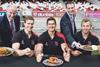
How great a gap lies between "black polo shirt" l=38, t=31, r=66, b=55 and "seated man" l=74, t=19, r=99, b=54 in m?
0.23

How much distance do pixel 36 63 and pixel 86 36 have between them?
781mm

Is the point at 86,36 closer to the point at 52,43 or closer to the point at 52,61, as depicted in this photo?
the point at 52,43

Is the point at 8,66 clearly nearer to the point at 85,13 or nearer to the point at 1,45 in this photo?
the point at 1,45

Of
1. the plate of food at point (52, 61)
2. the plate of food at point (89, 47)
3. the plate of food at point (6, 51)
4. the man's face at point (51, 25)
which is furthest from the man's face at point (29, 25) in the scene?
the plate of food at point (89, 47)

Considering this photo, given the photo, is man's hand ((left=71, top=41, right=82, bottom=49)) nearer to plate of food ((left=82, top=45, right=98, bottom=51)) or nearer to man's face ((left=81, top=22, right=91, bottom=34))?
plate of food ((left=82, top=45, right=98, bottom=51))

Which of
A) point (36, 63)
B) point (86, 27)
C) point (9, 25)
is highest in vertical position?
point (9, 25)

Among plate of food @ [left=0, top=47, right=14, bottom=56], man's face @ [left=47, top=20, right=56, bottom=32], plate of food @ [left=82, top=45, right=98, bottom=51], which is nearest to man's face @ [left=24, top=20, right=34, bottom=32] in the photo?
man's face @ [left=47, top=20, right=56, bottom=32]

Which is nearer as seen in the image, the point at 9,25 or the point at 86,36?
the point at 9,25

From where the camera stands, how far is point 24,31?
9344 mm

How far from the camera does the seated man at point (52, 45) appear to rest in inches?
368

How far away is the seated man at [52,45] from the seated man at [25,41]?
0.31 feet

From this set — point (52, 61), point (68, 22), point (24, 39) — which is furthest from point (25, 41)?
point (68, 22)

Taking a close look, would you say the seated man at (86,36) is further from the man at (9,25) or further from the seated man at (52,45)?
the man at (9,25)

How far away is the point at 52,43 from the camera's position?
9375mm
